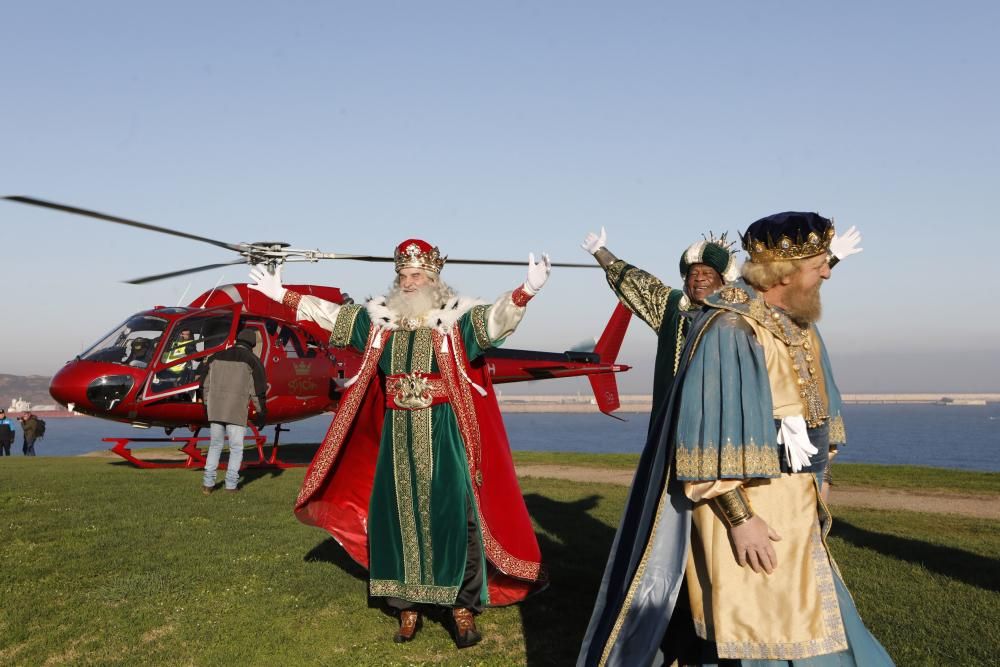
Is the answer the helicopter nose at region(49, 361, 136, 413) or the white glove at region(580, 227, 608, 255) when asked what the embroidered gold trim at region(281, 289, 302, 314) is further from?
the helicopter nose at region(49, 361, 136, 413)

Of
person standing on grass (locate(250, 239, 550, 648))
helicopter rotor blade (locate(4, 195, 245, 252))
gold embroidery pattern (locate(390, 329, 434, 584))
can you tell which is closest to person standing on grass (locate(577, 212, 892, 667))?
person standing on grass (locate(250, 239, 550, 648))

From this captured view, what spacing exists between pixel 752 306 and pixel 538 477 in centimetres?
1018

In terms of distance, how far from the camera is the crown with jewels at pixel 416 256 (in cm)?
546

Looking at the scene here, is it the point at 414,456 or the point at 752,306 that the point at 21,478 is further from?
the point at 752,306

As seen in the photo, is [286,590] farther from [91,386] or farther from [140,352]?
[140,352]

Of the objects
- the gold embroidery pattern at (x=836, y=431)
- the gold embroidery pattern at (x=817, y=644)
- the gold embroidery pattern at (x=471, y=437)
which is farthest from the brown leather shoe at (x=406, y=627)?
the gold embroidery pattern at (x=836, y=431)

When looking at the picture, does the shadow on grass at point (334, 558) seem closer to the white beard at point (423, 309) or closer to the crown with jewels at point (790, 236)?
the white beard at point (423, 309)

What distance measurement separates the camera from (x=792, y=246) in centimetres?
309

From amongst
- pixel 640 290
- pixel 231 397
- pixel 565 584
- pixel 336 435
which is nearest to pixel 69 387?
pixel 231 397

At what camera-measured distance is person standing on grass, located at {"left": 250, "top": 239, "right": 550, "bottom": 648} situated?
193 inches

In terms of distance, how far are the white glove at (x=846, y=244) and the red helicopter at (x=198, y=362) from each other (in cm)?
864

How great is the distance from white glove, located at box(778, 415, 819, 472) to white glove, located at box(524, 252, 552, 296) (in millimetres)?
2207

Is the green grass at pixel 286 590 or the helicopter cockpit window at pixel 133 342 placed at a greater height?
the helicopter cockpit window at pixel 133 342

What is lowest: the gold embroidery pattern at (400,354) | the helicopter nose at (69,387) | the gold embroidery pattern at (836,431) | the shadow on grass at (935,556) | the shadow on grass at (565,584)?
the shadow on grass at (565,584)
